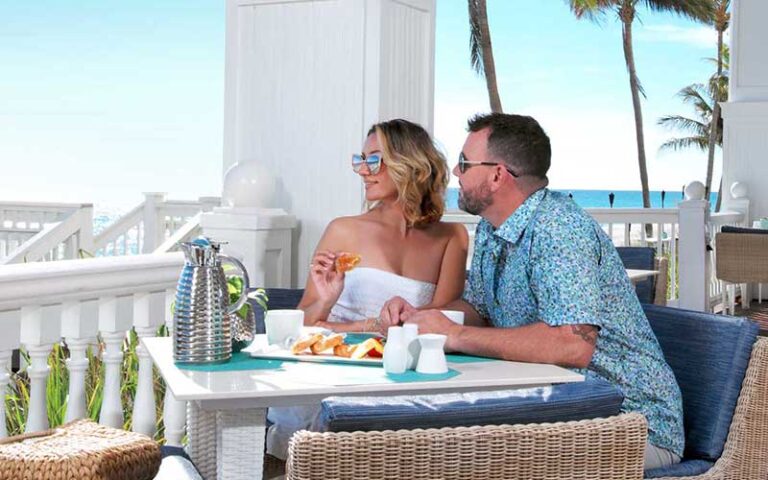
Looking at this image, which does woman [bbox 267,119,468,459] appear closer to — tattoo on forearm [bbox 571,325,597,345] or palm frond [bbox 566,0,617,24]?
tattoo on forearm [bbox 571,325,597,345]

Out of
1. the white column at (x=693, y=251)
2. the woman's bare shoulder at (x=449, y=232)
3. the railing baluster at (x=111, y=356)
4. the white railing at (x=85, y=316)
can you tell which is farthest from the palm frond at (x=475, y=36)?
the railing baluster at (x=111, y=356)

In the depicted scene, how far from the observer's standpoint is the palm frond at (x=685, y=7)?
24531 millimetres

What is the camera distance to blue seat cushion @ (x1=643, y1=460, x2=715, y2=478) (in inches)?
92.0

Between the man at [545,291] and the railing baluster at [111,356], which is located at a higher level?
the man at [545,291]

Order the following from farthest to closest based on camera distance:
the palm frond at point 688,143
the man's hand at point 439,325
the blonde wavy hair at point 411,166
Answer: the palm frond at point 688,143 < the blonde wavy hair at point 411,166 < the man's hand at point 439,325

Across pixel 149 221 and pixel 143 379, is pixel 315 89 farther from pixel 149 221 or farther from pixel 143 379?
pixel 149 221

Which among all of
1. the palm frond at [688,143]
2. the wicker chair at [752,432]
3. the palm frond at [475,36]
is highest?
the palm frond at [475,36]

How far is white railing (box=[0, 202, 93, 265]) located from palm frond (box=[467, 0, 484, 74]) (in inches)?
479

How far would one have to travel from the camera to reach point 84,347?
293 cm

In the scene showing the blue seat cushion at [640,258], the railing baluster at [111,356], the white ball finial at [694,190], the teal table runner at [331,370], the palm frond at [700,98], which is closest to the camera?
the teal table runner at [331,370]

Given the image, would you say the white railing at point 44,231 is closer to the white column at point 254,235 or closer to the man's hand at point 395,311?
the white column at point 254,235

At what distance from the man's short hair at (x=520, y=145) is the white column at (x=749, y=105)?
709 cm

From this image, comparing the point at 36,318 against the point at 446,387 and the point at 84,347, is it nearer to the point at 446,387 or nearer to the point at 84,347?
the point at 84,347

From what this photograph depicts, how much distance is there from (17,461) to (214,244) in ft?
1.97
